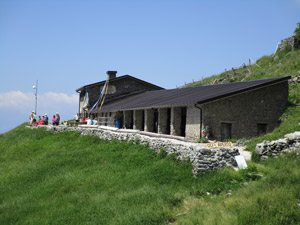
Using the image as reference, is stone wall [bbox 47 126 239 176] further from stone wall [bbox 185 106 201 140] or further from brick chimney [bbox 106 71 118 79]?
brick chimney [bbox 106 71 118 79]

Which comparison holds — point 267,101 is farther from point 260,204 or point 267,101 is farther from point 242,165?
point 260,204

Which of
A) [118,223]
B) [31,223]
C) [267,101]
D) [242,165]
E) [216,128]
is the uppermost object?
[267,101]

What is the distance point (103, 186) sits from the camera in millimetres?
12039

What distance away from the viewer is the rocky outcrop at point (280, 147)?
1008 centimetres

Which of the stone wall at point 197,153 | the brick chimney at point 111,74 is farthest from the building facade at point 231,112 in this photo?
the brick chimney at point 111,74

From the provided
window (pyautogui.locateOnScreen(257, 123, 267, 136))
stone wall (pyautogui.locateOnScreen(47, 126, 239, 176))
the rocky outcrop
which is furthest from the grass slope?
window (pyautogui.locateOnScreen(257, 123, 267, 136))

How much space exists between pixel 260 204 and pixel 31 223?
7.88 meters

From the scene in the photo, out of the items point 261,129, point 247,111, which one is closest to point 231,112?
point 247,111

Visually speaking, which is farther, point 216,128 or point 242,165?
point 216,128

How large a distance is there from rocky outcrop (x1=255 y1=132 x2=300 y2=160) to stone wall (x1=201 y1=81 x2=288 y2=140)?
6806 mm

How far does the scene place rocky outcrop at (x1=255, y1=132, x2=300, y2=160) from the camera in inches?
397

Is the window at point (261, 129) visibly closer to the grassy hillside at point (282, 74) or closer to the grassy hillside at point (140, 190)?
the grassy hillside at point (282, 74)

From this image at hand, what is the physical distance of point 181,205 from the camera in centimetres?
883

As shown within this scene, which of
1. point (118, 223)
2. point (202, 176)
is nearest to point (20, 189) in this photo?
point (118, 223)
